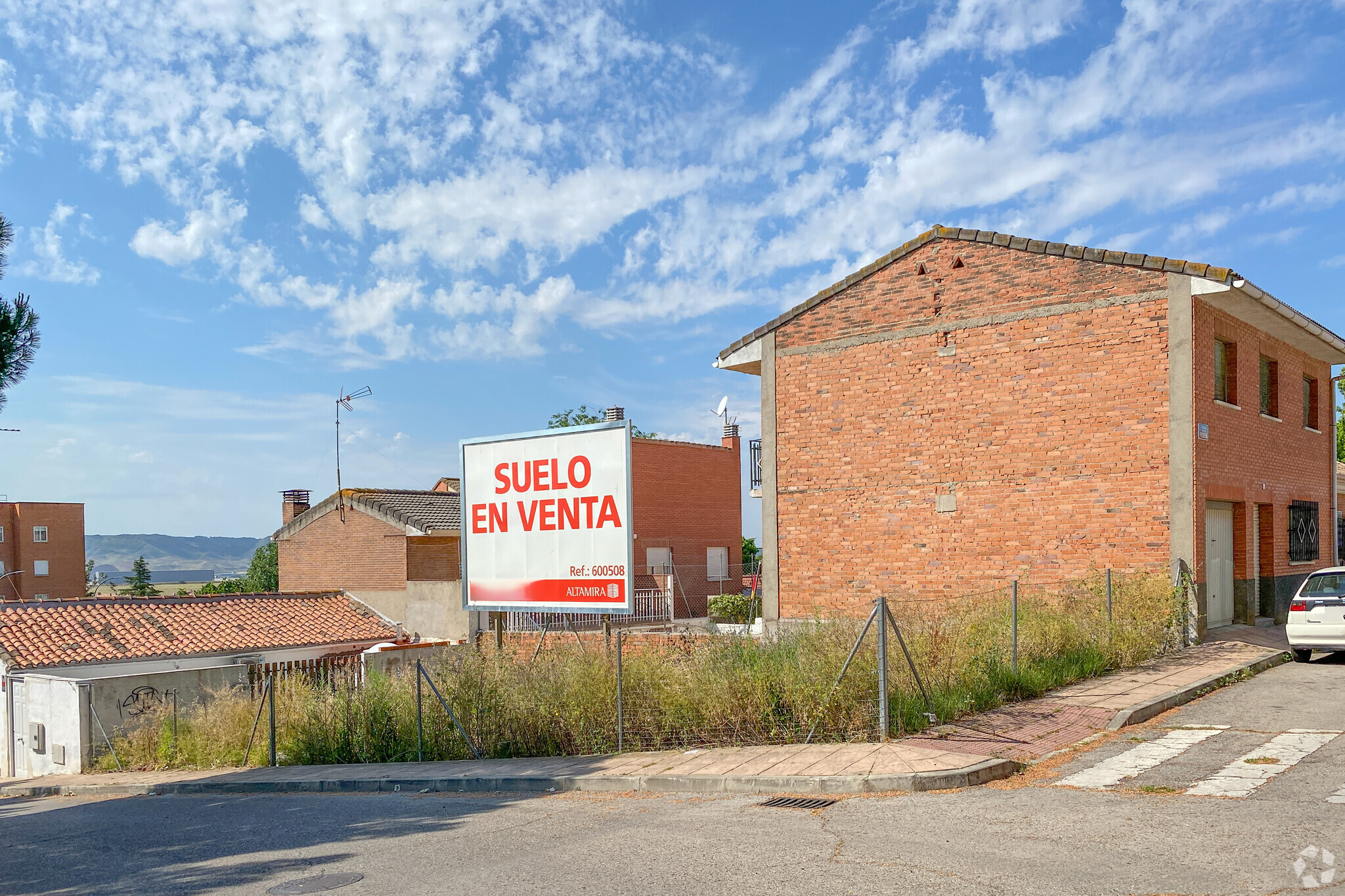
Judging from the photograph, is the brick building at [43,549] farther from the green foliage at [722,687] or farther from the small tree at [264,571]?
the green foliage at [722,687]

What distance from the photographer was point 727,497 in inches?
1540

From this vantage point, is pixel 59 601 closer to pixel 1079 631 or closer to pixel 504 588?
pixel 504 588

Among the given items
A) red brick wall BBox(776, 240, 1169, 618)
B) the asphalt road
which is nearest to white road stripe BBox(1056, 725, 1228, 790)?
the asphalt road

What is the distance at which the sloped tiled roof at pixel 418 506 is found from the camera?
33469 millimetres

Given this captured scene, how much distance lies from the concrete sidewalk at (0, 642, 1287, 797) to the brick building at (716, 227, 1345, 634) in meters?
3.61

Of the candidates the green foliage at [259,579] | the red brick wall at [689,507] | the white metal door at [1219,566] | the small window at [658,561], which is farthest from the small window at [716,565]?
the green foliage at [259,579]

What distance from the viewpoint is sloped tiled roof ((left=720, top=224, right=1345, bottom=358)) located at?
53.5ft

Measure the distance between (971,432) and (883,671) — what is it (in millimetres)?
9868

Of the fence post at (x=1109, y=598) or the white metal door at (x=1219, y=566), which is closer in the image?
the fence post at (x=1109, y=598)

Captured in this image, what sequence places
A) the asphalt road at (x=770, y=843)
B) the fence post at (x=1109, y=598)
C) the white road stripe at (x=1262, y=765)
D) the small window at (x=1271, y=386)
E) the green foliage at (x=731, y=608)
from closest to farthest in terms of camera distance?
the asphalt road at (x=770, y=843)
the white road stripe at (x=1262, y=765)
the fence post at (x=1109, y=598)
the small window at (x=1271, y=386)
the green foliage at (x=731, y=608)

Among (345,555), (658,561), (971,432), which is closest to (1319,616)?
(971,432)

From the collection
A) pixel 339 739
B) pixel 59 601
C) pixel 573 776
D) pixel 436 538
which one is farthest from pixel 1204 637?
pixel 59 601

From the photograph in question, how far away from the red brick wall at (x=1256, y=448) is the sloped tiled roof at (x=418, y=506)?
2183 cm

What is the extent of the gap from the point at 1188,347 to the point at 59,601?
29.5m
